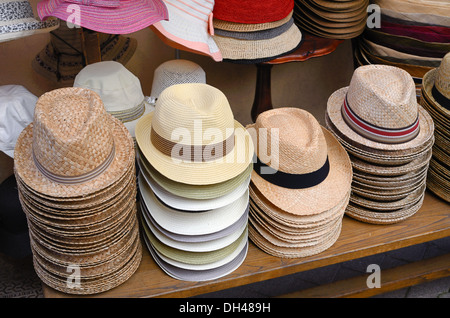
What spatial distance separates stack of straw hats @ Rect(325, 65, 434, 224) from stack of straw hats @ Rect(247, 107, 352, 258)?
14cm

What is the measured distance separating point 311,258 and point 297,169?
41 cm

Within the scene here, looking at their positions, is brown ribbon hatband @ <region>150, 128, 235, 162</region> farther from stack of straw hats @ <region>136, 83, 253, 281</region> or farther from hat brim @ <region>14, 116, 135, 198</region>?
hat brim @ <region>14, 116, 135, 198</region>

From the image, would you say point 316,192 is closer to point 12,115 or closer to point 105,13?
point 105,13

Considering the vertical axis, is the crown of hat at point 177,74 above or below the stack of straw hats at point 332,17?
below

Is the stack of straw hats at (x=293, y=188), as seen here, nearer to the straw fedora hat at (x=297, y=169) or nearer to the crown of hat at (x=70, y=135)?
the straw fedora hat at (x=297, y=169)

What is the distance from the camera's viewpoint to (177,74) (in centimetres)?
238

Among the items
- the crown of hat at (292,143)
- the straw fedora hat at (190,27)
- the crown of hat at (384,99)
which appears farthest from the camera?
the straw fedora hat at (190,27)

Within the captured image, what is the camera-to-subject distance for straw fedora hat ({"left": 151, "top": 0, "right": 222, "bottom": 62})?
2309mm

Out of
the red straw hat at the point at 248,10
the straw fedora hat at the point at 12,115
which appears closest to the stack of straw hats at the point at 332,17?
the red straw hat at the point at 248,10

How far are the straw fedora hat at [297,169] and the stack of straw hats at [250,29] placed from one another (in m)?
0.41

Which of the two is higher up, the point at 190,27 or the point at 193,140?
the point at 190,27

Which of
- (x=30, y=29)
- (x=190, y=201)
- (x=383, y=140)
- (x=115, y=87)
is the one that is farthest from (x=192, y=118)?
(x=383, y=140)

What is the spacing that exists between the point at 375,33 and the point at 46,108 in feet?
6.14

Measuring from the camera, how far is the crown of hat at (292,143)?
2068mm
